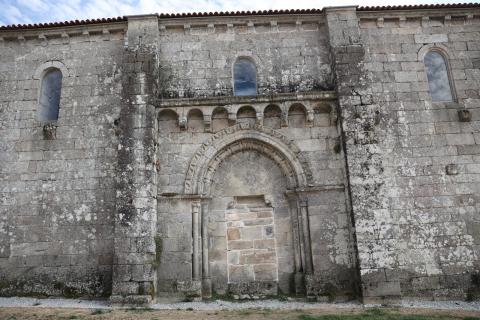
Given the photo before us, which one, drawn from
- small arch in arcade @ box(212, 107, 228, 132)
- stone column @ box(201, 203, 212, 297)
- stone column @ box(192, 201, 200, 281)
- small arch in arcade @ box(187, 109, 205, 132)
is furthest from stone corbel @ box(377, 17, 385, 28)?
stone column @ box(192, 201, 200, 281)

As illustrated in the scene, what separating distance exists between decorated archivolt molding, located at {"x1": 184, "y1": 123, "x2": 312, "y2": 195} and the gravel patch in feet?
8.39

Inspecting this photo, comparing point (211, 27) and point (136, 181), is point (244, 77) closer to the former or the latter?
point (211, 27)

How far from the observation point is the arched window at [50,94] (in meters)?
10.5

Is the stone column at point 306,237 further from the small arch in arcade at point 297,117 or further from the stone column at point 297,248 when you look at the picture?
the small arch in arcade at point 297,117

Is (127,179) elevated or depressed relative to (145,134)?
depressed

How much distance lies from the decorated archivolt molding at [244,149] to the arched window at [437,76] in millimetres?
3950

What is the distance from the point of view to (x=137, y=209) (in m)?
8.92

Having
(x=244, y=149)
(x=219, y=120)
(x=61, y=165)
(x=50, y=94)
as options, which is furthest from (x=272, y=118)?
(x=50, y=94)

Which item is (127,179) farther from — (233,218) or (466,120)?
(466,120)

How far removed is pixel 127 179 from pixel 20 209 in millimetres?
2910

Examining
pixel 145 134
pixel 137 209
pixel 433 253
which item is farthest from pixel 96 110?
pixel 433 253

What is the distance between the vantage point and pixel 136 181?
905cm

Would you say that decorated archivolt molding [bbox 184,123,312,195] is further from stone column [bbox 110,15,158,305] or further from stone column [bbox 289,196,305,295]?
stone column [bbox 110,15,158,305]

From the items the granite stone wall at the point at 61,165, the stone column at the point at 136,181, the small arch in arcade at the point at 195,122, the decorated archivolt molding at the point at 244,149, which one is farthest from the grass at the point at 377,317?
the small arch in arcade at the point at 195,122
